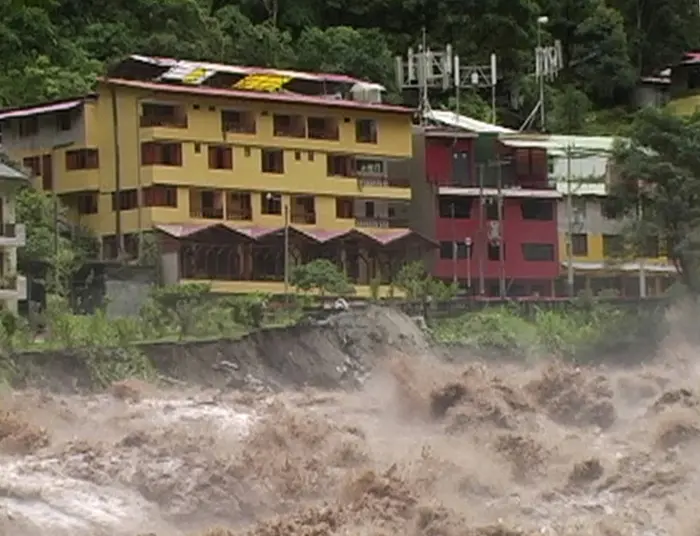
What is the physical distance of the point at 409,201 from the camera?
205ft

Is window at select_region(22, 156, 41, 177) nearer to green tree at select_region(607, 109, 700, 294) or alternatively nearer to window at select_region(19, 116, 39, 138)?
window at select_region(19, 116, 39, 138)

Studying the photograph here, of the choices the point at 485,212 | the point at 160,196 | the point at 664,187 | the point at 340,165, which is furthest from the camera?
the point at 485,212

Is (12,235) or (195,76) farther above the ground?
(195,76)

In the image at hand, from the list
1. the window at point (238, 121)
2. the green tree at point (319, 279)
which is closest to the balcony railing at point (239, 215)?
the window at point (238, 121)

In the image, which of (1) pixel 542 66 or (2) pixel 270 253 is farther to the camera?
(1) pixel 542 66

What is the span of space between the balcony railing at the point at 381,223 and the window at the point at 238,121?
221 inches

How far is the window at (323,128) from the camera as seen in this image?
60.0m

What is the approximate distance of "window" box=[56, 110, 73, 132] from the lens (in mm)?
57625

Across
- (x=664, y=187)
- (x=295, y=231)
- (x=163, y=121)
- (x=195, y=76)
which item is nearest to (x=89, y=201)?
(x=163, y=121)

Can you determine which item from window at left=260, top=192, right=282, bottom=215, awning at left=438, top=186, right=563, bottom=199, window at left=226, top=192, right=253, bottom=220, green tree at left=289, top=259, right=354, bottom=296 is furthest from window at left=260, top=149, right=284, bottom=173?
awning at left=438, top=186, right=563, bottom=199

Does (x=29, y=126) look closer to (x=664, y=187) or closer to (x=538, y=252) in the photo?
(x=538, y=252)

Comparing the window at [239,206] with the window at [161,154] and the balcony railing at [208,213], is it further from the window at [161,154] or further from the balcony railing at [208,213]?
the window at [161,154]

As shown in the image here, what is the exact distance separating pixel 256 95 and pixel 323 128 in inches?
133

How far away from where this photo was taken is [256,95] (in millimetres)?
58125
